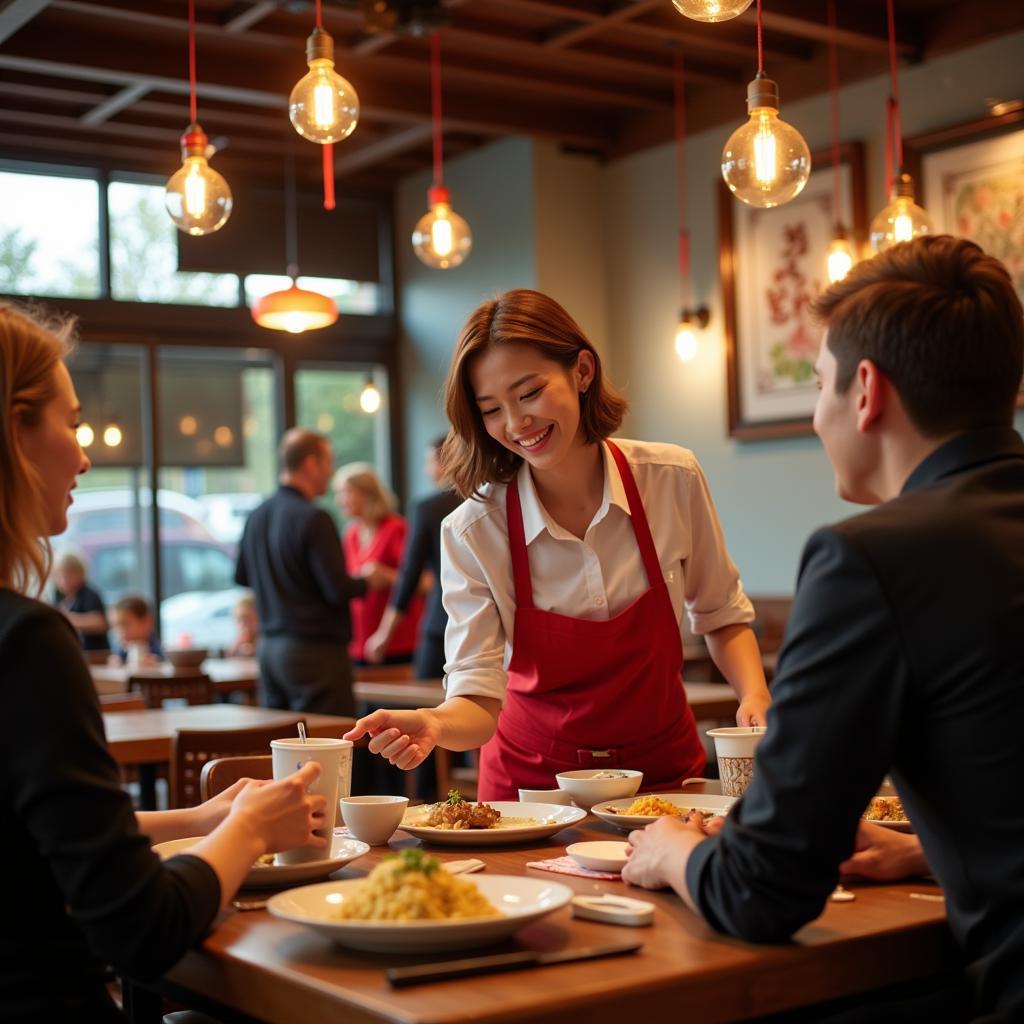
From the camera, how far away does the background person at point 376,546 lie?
7.52 meters

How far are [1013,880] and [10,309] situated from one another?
1274mm

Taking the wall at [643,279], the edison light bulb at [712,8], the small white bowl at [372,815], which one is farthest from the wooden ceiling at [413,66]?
the small white bowl at [372,815]

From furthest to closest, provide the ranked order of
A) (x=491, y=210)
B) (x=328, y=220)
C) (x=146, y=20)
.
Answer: (x=328, y=220), (x=491, y=210), (x=146, y=20)

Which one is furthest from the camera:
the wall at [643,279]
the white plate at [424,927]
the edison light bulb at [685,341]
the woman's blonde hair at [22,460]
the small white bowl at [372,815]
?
the edison light bulb at [685,341]

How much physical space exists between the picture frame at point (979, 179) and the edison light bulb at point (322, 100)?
143 inches

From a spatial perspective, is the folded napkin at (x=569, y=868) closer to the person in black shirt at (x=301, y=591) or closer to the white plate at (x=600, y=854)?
the white plate at (x=600, y=854)

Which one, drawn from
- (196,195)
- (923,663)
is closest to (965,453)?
(923,663)

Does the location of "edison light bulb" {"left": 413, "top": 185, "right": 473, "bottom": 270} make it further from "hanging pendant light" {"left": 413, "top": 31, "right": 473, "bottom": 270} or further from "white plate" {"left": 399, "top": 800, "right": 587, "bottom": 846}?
"white plate" {"left": 399, "top": 800, "right": 587, "bottom": 846}

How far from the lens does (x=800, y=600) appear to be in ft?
4.76

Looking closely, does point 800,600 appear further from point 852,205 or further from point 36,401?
point 852,205

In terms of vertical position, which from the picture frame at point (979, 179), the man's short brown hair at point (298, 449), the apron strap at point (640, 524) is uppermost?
the picture frame at point (979, 179)

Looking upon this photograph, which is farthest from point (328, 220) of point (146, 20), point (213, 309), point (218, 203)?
point (218, 203)

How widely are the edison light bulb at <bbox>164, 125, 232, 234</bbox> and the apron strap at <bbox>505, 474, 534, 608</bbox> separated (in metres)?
1.26

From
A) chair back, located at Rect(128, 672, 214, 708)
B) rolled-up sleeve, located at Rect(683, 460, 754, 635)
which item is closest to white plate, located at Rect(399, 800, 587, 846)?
rolled-up sleeve, located at Rect(683, 460, 754, 635)
